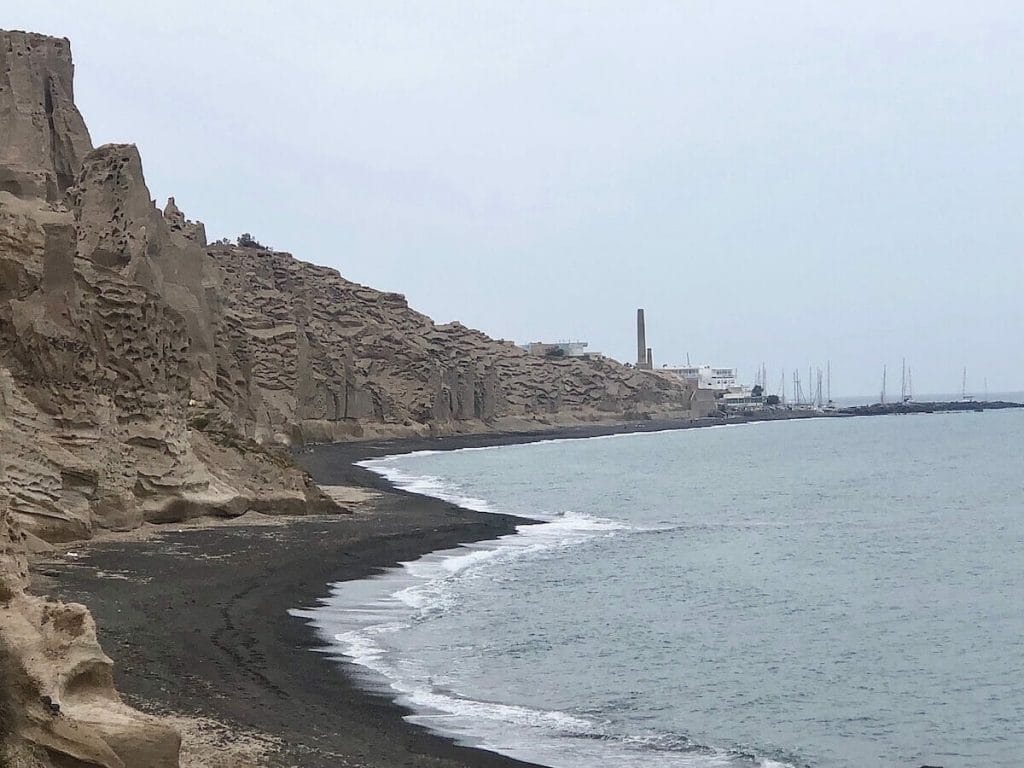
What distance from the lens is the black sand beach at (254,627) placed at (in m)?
11.0

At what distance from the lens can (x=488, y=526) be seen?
33031mm

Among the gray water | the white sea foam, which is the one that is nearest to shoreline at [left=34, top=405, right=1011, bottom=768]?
the white sea foam

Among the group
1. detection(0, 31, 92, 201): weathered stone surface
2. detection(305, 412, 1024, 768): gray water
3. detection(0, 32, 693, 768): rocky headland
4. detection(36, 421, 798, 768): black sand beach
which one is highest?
detection(0, 31, 92, 201): weathered stone surface

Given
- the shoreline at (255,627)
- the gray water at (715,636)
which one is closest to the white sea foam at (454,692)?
the gray water at (715,636)

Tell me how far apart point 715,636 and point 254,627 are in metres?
7.34

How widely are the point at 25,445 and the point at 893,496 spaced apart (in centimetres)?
3737

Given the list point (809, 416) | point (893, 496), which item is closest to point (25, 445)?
point (893, 496)

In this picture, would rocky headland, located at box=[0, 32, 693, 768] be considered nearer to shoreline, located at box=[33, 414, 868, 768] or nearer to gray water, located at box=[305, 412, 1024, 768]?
shoreline, located at box=[33, 414, 868, 768]

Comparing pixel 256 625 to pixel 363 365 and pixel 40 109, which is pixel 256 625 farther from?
pixel 363 365

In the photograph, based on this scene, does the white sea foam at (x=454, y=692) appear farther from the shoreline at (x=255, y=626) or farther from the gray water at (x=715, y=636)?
the shoreline at (x=255, y=626)

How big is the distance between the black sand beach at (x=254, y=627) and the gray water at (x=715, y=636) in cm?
71

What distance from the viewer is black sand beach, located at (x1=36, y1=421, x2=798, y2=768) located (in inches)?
433

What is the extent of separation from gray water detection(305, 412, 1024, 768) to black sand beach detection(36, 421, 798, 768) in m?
0.71

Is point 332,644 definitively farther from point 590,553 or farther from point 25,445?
point 590,553
